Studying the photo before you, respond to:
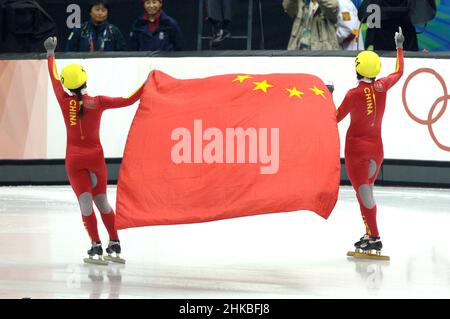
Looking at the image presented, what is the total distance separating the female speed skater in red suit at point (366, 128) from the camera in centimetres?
1450

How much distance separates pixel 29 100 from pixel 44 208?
3.03m

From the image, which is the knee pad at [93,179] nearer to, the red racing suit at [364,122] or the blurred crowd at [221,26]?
the red racing suit at [364,122]

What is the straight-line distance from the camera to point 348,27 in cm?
2102

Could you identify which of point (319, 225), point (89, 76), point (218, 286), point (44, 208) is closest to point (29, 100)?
point (89, 76)

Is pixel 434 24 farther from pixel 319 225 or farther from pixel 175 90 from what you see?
pixel 175 90

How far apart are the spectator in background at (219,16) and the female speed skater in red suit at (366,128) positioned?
252 inches

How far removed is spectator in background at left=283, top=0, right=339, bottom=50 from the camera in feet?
67.8

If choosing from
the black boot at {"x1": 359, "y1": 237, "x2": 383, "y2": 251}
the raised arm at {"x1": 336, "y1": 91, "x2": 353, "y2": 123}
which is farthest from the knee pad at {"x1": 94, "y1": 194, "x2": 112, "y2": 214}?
the black boot at {"x1": 359, "y1": 237, "x2": 383, "y2": 251}

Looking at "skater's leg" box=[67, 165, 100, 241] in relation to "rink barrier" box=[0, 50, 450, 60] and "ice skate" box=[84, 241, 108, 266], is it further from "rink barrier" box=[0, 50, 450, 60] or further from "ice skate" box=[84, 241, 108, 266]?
"rink barrier" box=[0, 50, 450, 60]

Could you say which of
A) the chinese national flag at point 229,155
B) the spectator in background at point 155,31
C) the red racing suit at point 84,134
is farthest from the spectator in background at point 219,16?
the red racing suit at point 84,134

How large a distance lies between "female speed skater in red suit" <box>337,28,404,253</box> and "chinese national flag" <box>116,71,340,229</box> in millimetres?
296

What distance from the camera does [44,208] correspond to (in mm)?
18266

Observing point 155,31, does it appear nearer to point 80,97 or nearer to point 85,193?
point 80,97

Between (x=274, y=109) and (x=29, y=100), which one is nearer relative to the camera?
(x=274, y=109)
